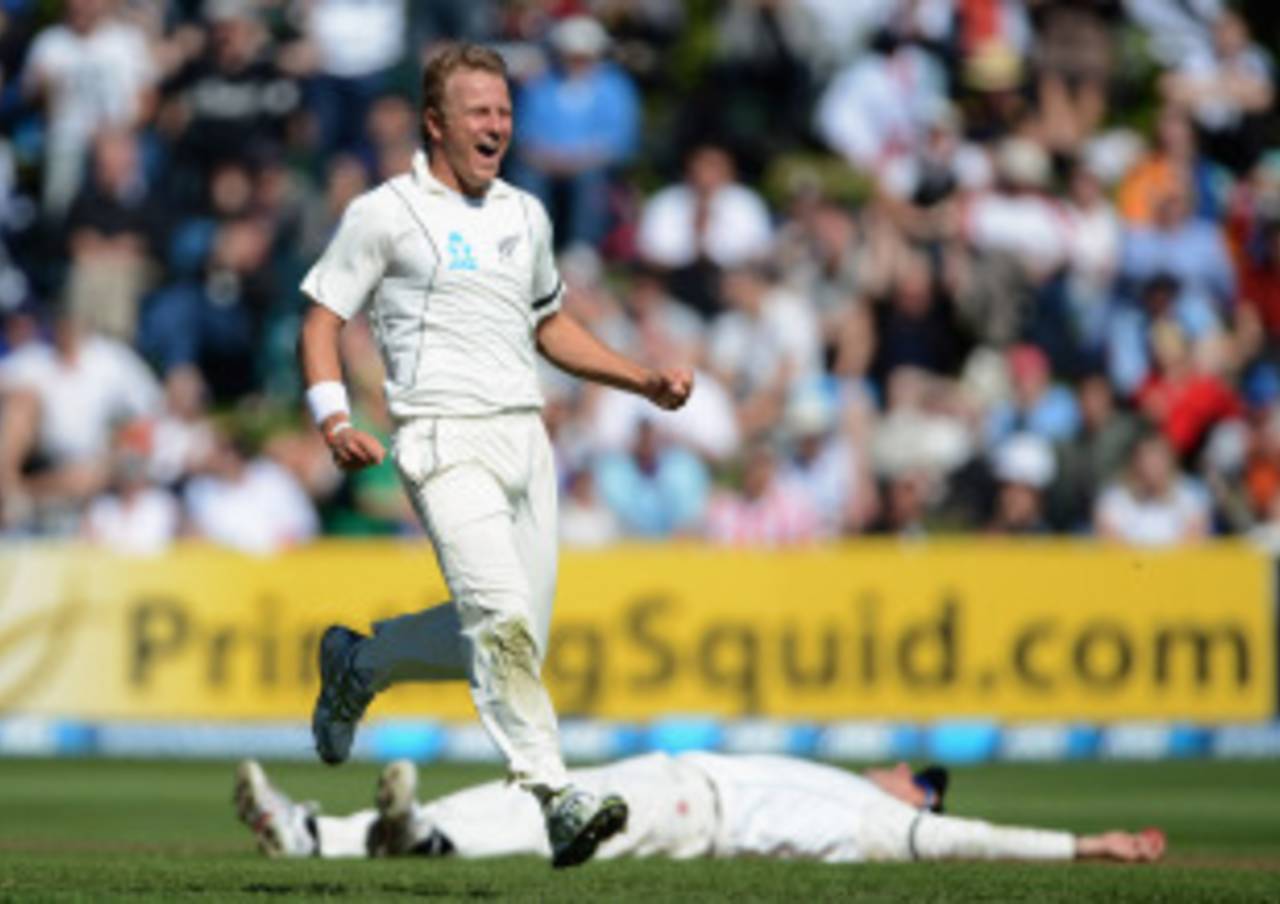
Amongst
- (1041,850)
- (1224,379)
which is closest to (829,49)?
(1224,379)

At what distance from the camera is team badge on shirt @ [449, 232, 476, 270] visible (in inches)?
329

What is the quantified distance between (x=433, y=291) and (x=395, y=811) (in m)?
1.93

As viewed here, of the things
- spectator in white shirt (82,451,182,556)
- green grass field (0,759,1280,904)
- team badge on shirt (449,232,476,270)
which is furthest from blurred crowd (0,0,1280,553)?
team badge on shirt (449,232,476,270)

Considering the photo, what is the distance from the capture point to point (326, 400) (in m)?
8.18

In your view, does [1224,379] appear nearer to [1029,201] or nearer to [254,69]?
[1029,201]

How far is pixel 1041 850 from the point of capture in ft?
31.0

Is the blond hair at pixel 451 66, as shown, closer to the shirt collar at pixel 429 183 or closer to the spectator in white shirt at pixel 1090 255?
the shirt collar at pixel 429 183

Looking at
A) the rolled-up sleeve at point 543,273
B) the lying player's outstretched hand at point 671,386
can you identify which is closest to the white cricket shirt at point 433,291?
the rolled-up sleeve at point 543,273

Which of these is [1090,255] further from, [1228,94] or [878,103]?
[1228,94]

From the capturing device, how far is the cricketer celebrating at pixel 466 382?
A: 318 inches

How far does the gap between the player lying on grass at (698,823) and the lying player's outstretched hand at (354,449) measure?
190 cm

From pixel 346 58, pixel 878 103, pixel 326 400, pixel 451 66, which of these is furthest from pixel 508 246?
pixel 878 103

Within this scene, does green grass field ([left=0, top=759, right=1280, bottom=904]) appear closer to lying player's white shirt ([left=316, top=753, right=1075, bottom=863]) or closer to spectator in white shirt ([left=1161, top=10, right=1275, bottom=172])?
lying player's white shirt ([left=316, top=753, right=1075, bottom=863])

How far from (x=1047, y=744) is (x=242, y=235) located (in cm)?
639
